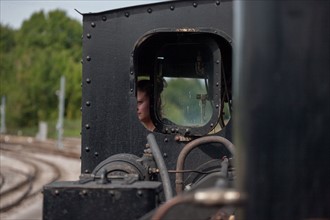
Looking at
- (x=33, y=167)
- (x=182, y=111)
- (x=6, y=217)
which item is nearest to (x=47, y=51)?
(x=33, y=167)

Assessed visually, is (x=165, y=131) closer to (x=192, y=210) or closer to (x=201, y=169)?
(x=201, y=169)

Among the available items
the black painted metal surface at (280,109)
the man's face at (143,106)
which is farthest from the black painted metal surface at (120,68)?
the black painted metal surface at (280,109)

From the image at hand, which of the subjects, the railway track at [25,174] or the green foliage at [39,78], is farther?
the green foliage at [39,78]

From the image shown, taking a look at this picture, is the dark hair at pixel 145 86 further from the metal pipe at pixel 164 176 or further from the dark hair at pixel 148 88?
the metal pipe at pixel 164 176

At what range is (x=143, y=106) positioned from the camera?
3785 millimetres

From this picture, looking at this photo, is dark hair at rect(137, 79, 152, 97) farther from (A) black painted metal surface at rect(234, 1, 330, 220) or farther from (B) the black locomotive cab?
(A) black painted metal surface at rect(234, 1, 330, 220)

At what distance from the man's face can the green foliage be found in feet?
182

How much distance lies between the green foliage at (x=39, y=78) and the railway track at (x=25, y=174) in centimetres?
2842

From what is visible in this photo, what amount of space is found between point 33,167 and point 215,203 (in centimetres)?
2206

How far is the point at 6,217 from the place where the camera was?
40.0ft

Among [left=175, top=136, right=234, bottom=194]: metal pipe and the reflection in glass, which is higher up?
the reflection in glass

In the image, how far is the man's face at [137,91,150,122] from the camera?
3.73 meters

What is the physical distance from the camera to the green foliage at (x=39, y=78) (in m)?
59.9

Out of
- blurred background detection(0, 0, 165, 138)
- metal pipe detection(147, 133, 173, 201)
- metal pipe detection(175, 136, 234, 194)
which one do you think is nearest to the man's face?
metal pipe detection(175, 136, 234, 194)
